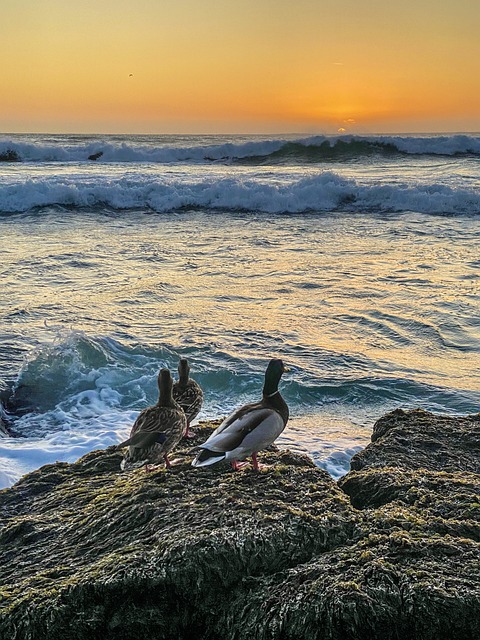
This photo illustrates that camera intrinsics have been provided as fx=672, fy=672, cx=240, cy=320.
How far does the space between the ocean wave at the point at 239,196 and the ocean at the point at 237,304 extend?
87 millimetres

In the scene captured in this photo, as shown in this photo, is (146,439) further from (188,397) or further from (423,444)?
(423,444)

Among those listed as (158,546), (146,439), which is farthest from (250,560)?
(146,439)

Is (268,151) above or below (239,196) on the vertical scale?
above

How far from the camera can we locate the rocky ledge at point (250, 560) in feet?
9.39

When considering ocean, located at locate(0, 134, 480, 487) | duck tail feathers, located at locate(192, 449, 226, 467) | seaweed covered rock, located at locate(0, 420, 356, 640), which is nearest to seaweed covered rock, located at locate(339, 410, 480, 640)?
seaweed covered rock, located at locate(0, 420, 356, 640)

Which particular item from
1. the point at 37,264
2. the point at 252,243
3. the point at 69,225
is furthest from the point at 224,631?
the point at 69,225

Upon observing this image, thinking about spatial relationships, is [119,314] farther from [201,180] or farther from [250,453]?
[201,180]

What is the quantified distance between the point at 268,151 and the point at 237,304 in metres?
35.3

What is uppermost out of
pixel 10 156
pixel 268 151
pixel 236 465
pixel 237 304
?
Result: pixel 268 151

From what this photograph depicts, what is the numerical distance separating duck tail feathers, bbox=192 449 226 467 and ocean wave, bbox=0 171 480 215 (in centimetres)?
2386

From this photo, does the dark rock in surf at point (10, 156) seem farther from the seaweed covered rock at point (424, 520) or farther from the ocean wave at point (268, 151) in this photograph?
the seaweed covered rock at point (424, 520)

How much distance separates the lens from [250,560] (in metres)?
3.18

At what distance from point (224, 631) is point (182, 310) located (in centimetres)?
947

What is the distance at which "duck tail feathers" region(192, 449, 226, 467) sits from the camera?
415 centimetres
